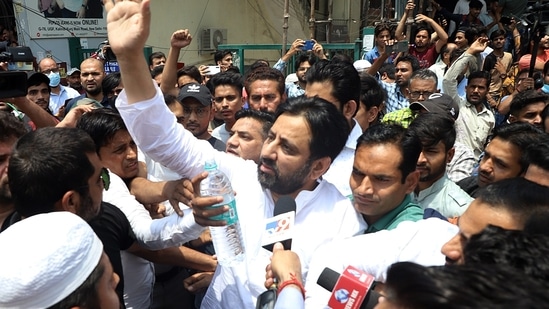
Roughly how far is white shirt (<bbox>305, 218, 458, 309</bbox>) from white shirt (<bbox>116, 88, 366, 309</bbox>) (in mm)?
179

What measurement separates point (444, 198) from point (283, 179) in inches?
37.6

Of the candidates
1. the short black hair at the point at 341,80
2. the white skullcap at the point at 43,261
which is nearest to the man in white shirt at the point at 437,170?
the short black hair at the point at 341,80

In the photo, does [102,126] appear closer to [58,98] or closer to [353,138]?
[353,138]

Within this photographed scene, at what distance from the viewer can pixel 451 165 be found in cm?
319

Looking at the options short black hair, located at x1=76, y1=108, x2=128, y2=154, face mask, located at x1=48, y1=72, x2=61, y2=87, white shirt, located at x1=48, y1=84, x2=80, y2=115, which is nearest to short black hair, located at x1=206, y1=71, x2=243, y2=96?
short black hair, located at x1=76, y1=108, x2=128, y2=154

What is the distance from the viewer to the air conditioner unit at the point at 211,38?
12562mm

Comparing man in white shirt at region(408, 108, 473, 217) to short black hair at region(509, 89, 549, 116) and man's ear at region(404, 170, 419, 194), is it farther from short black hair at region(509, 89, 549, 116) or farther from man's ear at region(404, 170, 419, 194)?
short black hair at region(509, 89, 549, 116)

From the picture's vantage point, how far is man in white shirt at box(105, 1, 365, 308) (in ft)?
4.92

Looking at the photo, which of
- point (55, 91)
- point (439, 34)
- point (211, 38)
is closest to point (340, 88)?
point (55, 91)

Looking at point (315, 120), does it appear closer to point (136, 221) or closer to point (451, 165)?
point (136, 221)

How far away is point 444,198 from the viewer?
2.32 metres

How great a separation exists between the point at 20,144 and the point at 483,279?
1518 mm

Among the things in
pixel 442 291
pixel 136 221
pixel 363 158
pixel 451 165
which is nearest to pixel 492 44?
pixel 451 165

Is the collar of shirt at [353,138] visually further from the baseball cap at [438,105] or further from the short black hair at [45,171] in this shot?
the short black hair at [45,171]
